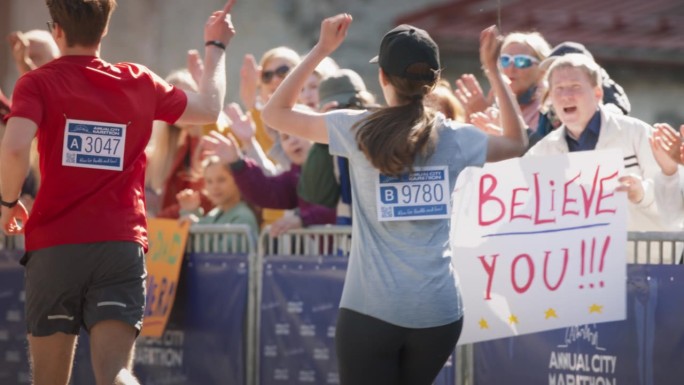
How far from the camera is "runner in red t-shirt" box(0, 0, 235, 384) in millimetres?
6062

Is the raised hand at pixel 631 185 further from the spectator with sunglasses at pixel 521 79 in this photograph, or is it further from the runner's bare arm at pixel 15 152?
the runner's bare arm at pixel 15 152

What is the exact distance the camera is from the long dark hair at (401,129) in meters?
5.56

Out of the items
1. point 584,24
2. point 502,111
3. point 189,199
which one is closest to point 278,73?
point 189,199

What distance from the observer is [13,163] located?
5977 mm

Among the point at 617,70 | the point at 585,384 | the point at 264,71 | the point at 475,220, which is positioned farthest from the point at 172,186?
the point at 617,70

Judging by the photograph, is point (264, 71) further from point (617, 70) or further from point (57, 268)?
point (617, 70)

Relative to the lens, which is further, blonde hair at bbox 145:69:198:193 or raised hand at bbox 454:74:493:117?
blonde hair at bbox 145:69:198:193

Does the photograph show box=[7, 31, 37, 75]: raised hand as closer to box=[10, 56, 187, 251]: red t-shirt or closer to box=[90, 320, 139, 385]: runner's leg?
box=[10, 56, 187, 251]: red t-shirt

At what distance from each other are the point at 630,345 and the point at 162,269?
3.34 metres

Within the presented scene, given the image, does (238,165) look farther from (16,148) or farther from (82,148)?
(16,148)

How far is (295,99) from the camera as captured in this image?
5.80m

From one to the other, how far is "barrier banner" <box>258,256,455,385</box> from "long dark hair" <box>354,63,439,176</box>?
3.04m

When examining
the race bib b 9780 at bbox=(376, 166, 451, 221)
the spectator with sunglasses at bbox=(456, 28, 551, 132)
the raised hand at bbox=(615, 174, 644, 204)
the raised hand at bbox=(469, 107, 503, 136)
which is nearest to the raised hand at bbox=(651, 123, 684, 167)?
the raised hand at bbox=(615, 174, 644, 204)

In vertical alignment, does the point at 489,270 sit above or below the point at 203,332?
above
